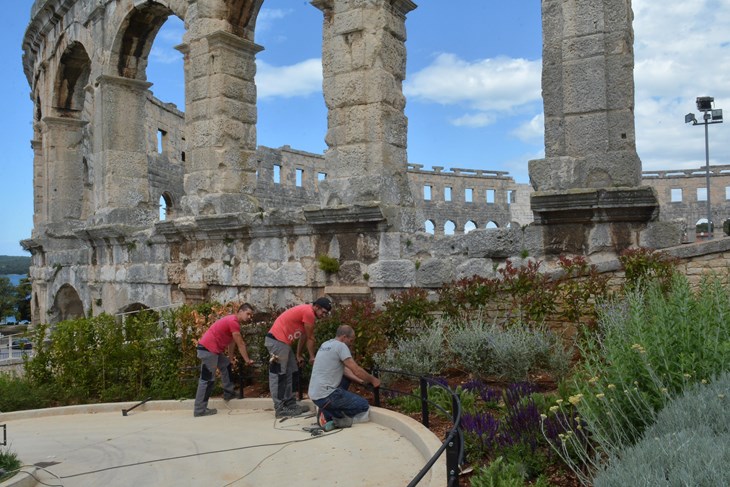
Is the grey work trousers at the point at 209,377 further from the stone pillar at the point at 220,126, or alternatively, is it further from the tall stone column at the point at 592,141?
the tall stone column at the point at 592,141

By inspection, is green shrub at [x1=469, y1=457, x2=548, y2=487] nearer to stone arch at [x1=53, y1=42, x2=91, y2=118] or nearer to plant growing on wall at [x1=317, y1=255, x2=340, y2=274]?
plant growing on wall at [x1=317, y1=255, x2=340, y2=274]

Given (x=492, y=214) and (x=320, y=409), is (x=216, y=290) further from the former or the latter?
(x=492, y=214)

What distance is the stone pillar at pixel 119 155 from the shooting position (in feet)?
43.3

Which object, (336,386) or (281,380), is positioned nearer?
(336,386)

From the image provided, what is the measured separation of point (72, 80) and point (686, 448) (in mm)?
17966

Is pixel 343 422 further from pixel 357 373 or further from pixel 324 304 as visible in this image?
pixel 324 304

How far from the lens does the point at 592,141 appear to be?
24.2 feet

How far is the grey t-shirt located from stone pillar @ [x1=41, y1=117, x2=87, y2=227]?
13.6 m

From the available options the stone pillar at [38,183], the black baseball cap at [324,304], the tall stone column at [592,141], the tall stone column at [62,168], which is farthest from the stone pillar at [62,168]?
the tall stone column at [592,141]

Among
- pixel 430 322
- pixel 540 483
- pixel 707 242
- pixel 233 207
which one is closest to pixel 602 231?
pixel 707 242

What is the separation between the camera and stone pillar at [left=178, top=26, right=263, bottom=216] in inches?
424

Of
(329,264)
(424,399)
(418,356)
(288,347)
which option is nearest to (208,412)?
(288,347)

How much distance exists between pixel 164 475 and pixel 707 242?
231 inches

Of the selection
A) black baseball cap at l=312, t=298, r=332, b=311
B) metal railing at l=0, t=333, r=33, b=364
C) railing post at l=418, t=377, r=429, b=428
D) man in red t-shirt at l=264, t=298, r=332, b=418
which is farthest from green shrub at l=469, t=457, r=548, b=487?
metal railing at l=0, t=333, r=33, b=364
